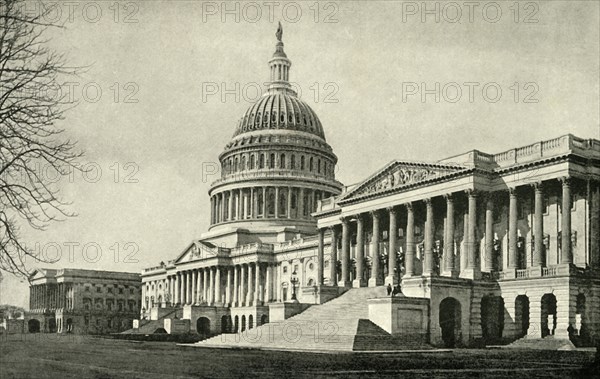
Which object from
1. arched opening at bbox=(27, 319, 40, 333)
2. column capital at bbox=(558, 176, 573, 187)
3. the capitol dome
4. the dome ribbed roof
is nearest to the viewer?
column capital at bbox=(558, 176, 573, 187)

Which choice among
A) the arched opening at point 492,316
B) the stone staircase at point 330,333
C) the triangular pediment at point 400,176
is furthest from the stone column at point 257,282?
the arched opening at point 492,316

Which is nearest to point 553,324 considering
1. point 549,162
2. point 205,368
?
point 549,162

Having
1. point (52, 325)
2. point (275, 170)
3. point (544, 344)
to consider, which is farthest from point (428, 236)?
point (52, 325)

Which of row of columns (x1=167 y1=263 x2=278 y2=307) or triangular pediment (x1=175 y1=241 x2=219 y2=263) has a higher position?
triangular pediment (x1=175 y1=241 x2=219 y2=263)

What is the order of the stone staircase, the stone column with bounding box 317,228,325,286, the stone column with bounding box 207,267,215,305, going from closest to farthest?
the stone staircase → the stone column with bounding box 317,228,325,286 → the stone column with bounding box 207,267,215,305

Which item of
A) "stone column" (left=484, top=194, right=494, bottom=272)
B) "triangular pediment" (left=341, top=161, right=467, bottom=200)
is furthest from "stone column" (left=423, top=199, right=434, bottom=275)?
"stone column" (left=484, top=194, right=494, bottom=272)

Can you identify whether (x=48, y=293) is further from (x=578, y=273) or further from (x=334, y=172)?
(x=578, y=273)

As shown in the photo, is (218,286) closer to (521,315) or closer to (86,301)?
(86,301)

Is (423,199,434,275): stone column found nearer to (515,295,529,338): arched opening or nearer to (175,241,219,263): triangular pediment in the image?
(515,295,529,338): arched opening

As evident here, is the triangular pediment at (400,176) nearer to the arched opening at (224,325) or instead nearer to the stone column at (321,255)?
the stone column at (321,255)
